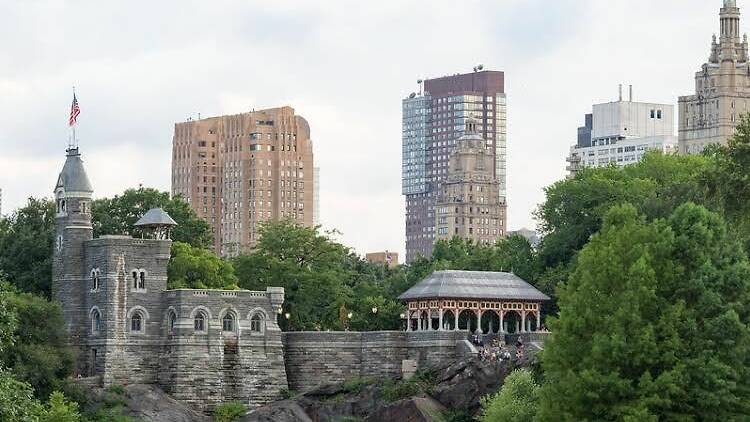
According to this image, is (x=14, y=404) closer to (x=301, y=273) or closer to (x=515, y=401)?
(x=515, y=401)

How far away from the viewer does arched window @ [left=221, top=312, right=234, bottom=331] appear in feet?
393

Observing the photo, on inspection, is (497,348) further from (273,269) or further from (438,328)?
(273,269)

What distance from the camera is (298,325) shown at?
133500mm

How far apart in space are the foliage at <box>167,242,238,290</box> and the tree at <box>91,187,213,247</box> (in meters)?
5.15

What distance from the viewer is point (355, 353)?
120750mm

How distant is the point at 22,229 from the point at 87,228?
34.3 feet

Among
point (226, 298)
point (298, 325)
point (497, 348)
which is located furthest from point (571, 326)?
point (298, 325)

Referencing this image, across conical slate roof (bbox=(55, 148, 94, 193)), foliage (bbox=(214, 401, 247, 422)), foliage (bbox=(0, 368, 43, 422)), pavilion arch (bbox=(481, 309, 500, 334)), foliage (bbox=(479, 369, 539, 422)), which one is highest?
conical slate roof (bbox=(55, 148, 94, 193))

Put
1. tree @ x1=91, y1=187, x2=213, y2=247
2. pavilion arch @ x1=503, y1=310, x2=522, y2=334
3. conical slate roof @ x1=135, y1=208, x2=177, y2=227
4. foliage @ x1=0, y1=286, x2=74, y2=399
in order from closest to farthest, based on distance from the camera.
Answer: foliage @ x1=0, y1=286, x2=74, y2=399
pavilion arch @ x1=503, y1=310, x2=522, y2=334
conical slate roof @ x1=135, y1=208, x2=177, y2=227
tree @ x1=91, y1=187, x2=213, y2=247

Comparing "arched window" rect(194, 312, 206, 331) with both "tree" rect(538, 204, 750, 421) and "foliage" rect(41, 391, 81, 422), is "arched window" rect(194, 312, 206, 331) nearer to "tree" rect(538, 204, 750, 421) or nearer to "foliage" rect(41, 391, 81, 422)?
"foliage" rect(41, 391, 81, 422)

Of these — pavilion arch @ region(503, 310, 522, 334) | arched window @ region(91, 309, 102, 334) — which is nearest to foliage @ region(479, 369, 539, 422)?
pavilion arch @ region(503, 310, 522, 334)

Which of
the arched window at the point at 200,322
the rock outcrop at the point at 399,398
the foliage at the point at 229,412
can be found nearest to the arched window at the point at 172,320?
the arched window at the point at 200,322

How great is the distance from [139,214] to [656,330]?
63.4 m

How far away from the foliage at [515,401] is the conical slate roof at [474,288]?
1524 cm
